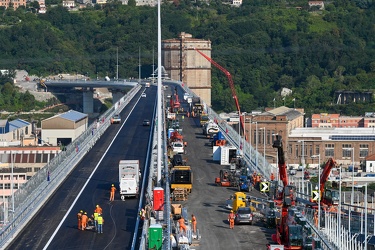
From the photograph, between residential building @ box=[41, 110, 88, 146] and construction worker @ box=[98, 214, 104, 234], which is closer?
construction worker @ box=[98, 214, 104, 234]

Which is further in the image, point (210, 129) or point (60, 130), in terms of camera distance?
point (60, 130)

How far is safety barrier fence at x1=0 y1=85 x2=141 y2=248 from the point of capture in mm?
47906

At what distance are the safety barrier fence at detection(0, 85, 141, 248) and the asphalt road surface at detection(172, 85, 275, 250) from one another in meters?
6.65

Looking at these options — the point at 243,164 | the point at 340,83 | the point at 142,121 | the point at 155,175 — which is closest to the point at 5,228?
the point at 155,175

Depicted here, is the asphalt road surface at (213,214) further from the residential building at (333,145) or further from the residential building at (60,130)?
the residential building at (333,145)

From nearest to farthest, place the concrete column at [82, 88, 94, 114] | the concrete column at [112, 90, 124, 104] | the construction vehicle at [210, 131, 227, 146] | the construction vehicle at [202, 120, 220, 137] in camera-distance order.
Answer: the construction vehicle at [210, 131, 227, 146] → the construction vehicle at [202, 120, 220, 137] → the concrete column at [112, 90, 124, 104] → the concrete column at [82, 88, 94, 114]

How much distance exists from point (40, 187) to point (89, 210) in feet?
14.7

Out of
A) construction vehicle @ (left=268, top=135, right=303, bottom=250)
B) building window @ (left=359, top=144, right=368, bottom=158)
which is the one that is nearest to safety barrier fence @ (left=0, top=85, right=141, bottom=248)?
construction vehicle @ (left=268, top=135, right=303, bottom=250)

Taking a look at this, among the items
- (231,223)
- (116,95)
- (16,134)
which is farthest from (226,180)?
(116,95)

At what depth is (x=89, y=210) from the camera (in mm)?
52750

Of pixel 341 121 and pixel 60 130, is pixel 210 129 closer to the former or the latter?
pixel 60 130

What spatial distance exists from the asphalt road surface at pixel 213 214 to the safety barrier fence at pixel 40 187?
665 centimetres

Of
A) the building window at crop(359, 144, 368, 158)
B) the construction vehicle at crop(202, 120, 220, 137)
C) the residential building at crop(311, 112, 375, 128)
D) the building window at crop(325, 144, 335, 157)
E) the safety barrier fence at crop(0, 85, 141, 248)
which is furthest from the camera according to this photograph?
the residential building at crop(311, 112, 375, 128)

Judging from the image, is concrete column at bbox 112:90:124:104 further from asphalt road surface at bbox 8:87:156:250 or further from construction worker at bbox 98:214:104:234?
construction worker at bbox 98:214:104:234
